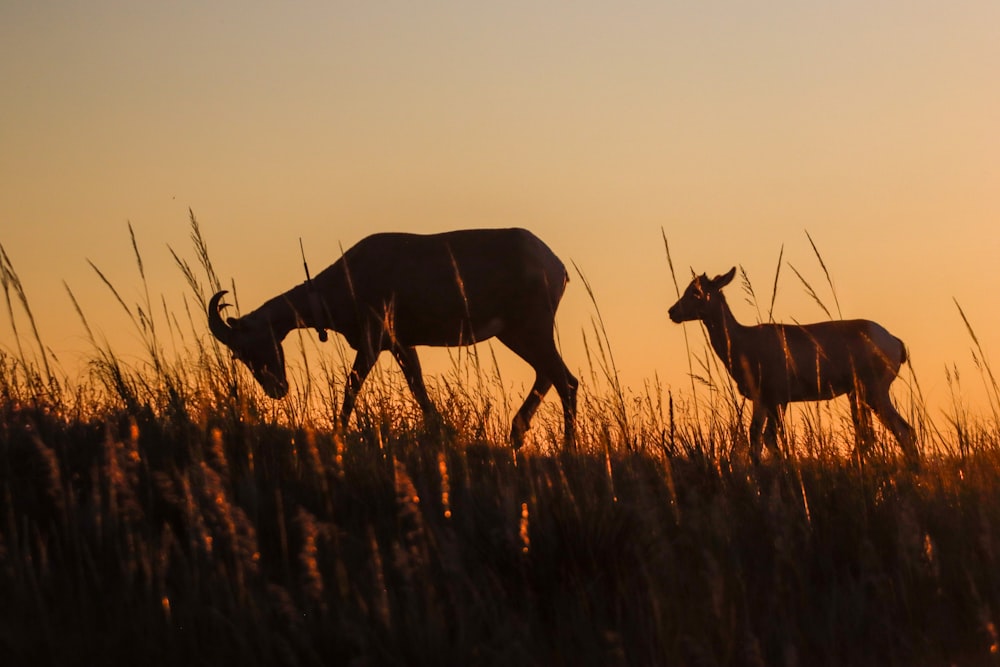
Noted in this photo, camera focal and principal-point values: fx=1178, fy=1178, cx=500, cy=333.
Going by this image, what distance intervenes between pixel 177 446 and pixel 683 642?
2.33m

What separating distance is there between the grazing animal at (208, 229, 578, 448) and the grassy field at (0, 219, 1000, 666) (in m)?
5.13

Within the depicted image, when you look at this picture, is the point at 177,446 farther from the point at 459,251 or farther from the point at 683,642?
the point at 459,251

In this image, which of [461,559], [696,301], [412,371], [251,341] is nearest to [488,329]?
[412,371]

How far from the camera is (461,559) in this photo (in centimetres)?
339

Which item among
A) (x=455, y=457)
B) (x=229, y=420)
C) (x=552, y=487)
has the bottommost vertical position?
(x=552, y=487)

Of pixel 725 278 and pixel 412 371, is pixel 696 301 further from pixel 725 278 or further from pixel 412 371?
pixel 412 371

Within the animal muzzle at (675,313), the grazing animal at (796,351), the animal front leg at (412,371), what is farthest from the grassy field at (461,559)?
the animal muzzle at (675,313)

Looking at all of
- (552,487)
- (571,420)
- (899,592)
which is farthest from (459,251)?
(899,592)

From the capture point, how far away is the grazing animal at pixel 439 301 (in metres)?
9.95

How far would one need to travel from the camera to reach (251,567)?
120 inches

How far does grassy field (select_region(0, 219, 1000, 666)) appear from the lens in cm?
288

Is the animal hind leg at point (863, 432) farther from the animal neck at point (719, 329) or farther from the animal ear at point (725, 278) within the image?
the animal neck at point (719, 329)

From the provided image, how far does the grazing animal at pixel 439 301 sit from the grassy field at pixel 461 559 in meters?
5.13

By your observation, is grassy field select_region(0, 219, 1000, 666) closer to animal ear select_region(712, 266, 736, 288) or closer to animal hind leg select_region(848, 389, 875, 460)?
animal hind leg select_region(848, 389, 875, 460)
